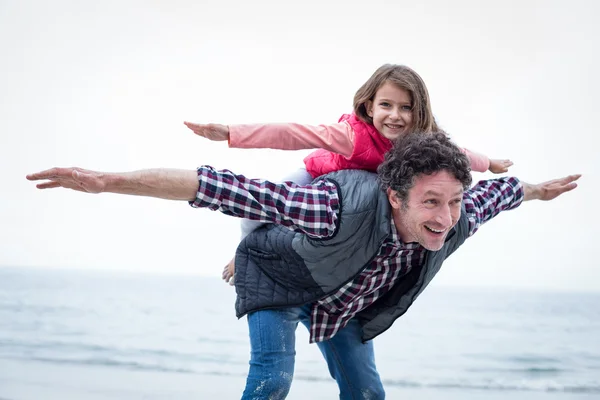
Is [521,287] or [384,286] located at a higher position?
[384,286]

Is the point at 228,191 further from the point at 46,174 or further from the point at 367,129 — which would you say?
the point at 367,129

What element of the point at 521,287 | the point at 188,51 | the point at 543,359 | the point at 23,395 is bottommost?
the point at 521,287

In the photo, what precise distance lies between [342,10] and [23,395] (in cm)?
612

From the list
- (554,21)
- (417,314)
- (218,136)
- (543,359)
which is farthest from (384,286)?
(554,21)

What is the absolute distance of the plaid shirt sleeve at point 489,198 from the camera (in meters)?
2.04

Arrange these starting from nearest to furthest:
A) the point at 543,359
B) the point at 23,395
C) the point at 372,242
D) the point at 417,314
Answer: the point at 372,242 < the point at 23,395 < the point at 543,359 < the point at 417,314

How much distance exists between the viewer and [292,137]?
78.2 inches

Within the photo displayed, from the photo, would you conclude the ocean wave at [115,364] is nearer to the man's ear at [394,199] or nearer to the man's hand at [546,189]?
the man's hand at [546,189]

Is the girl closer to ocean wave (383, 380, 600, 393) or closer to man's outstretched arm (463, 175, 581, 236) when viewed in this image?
man's outstretched arm (463, 175, 581, 236)

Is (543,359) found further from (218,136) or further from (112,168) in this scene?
(112,168)

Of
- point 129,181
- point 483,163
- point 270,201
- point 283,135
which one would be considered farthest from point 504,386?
point 129,181

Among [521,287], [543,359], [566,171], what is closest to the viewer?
[543,359]

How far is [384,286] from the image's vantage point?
2076 mm

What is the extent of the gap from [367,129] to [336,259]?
479 millimetres
